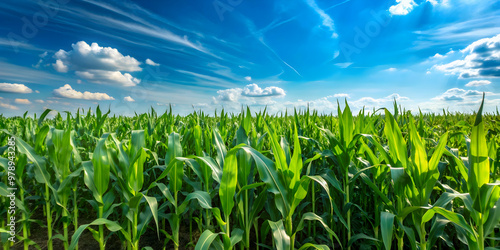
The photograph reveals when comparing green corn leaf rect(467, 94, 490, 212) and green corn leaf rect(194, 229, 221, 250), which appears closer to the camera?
green corn leaf rect(467, 94, 490, 212)

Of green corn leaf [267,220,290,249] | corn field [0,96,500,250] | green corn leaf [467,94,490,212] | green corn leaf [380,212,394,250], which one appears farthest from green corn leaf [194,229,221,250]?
green corn leaf [467,94,490,212]

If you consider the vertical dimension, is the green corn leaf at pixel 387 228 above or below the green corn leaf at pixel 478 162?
below

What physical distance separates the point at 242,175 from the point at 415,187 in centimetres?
127

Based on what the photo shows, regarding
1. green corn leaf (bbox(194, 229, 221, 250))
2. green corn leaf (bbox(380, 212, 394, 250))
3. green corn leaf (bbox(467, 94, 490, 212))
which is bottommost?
green corn leaf (bbox(194, 229, 221, 250))

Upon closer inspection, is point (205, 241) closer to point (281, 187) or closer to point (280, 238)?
point (280, 238)

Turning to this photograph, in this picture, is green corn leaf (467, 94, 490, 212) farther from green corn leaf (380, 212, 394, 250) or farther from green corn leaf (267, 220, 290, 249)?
green corn leaf (267, 220, 290, 249)

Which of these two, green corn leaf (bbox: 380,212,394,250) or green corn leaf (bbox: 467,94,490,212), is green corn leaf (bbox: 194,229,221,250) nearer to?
green corn leaf (bbox: 380,212,394,250)

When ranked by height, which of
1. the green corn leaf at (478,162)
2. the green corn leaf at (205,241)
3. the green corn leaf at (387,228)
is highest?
the green corn leaf at (478,162)

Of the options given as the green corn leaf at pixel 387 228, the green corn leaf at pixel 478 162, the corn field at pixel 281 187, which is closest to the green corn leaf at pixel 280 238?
the corn field at pixel 281 187

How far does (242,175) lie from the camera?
6.67ft

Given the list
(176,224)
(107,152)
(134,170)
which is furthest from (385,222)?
(107,152)

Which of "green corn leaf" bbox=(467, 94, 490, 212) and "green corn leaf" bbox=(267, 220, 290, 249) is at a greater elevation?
"green corn leaf" bbox=(467, 94, 490, 212)

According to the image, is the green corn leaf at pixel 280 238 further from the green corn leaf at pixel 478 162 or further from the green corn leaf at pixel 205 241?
the green corn leaf at pixel 478 162

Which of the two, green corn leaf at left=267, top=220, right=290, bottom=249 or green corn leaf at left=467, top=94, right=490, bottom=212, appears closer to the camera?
green corn leaf at left=467, top=94, right=490, bottom=212
